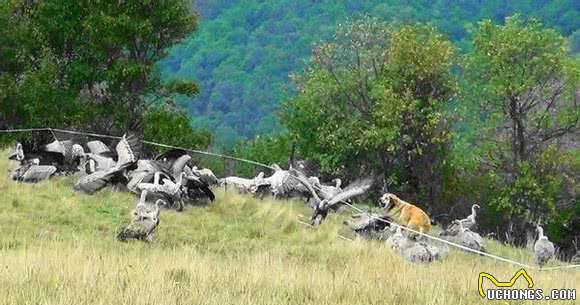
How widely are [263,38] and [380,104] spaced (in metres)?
105

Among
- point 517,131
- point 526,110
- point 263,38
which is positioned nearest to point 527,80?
point 526,110

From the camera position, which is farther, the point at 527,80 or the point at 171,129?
the point at 527,80

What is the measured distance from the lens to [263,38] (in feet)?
427

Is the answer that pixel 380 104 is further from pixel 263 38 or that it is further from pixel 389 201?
pixel 263 38

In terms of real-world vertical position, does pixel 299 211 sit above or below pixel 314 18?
below

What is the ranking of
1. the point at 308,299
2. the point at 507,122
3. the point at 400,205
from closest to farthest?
the point at 308,299, the point at 400,205, the point at 507,122

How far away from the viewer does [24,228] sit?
1217 cm

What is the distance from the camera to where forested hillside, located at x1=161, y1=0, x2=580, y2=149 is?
106m

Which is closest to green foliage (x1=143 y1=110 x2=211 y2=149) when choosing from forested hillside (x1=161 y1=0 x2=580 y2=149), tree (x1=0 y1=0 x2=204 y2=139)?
tree (x1=0 y1=0 x2=204 y2=139)

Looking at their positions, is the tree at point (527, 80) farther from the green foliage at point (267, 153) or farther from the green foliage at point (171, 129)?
the green foliage at point (171, 129)

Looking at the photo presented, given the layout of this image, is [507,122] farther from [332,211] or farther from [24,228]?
[24,228]

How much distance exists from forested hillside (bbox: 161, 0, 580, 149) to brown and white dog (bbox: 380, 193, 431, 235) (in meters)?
78.2

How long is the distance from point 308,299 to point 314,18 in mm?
125359

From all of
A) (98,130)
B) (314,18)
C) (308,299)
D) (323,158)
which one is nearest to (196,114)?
(314,18)
